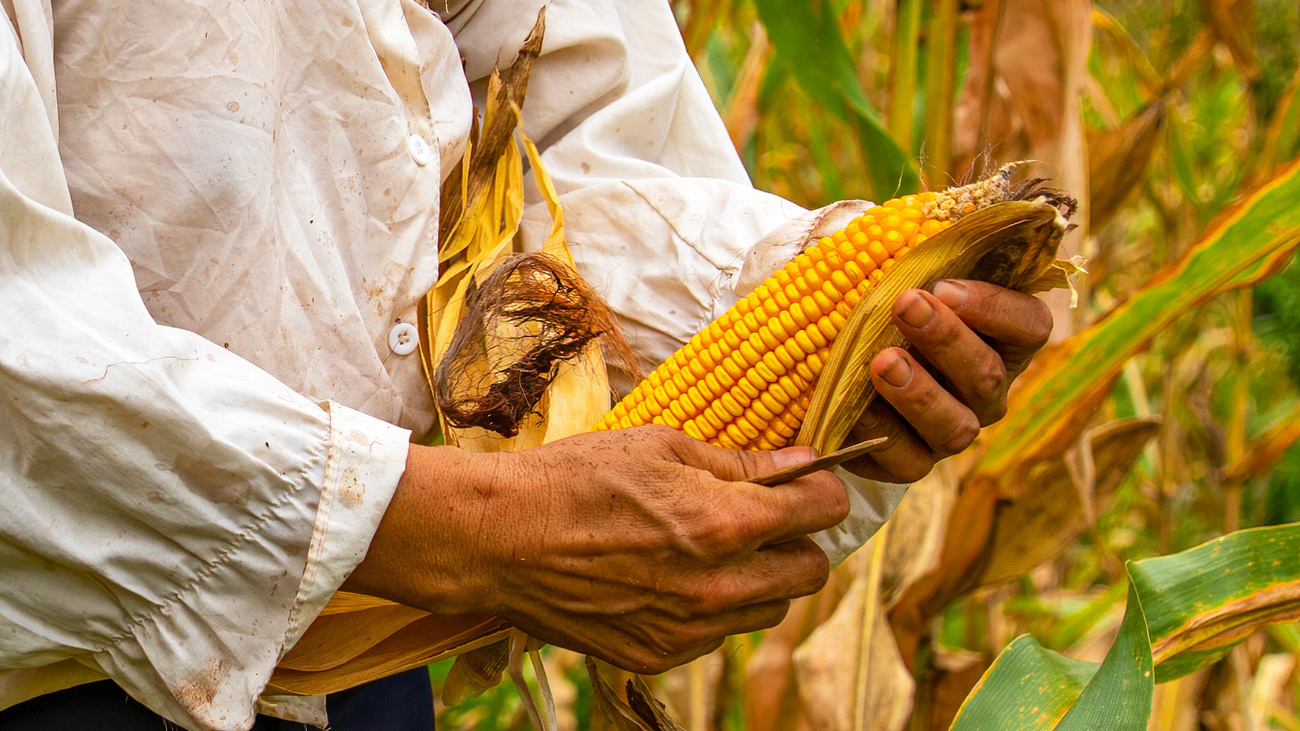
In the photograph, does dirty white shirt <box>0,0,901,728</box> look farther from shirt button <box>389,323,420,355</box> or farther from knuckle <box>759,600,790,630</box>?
knuckle <box>759,600,790,630</box>

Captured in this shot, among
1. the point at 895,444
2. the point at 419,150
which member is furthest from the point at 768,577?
the point at 419,150

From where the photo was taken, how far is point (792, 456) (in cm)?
64

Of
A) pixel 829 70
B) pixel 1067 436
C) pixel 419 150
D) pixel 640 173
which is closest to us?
pixel 419 150

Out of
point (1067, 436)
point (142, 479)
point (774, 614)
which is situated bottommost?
point (1067, 436)

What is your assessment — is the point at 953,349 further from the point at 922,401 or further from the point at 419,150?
the point at 419,150

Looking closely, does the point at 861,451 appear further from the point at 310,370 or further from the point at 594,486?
the point at 310,370

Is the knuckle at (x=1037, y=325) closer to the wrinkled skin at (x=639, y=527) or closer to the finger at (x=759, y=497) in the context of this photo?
the wrinkled skin at (x=639, y=527)

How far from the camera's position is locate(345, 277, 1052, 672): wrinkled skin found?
544 millimetres

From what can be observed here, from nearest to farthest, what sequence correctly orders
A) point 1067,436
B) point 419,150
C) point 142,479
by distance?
point 142,479 < point 419,150 < point 1067,436

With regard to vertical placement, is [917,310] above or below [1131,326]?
above

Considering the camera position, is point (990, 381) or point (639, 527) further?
point (990, 381)

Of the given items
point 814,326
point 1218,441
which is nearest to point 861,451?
point 814,326

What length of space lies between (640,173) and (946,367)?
0.38 metres

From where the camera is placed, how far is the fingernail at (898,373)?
64 centimetres
